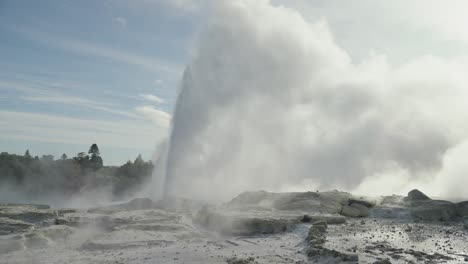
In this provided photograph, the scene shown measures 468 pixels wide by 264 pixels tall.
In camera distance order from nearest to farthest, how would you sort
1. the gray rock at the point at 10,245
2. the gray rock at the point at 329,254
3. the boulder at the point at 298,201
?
the gray rock at the point at 329,254
the gray rock at the point at 10,245
the boulder at the point at 298,201

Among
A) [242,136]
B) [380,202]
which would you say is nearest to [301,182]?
[242,136]

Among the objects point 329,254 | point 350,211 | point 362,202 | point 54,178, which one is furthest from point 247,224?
point 54,178

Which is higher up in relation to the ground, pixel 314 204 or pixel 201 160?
pixel 201 160

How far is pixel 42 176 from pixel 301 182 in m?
39.3

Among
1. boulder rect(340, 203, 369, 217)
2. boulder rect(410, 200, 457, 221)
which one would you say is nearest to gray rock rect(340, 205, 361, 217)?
boulder rect(340, 203, 369, 217)

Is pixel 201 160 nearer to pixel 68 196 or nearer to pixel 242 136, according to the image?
pixel 242 136

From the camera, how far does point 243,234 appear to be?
1872cm

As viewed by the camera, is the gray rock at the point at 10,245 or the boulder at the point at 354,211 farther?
the boulder at the point at 354,211

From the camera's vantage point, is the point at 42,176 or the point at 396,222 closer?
the point at 396,222

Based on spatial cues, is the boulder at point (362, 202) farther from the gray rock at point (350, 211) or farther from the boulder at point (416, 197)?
the boulder at point (416, 197)

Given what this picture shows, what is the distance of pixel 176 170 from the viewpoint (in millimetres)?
32156

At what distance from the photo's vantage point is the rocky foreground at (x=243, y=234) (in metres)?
13.6

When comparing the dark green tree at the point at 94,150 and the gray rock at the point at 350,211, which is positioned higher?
the dark green tree at the point at 94,150

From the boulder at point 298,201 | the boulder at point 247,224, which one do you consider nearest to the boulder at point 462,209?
the boulder at point 298,201
